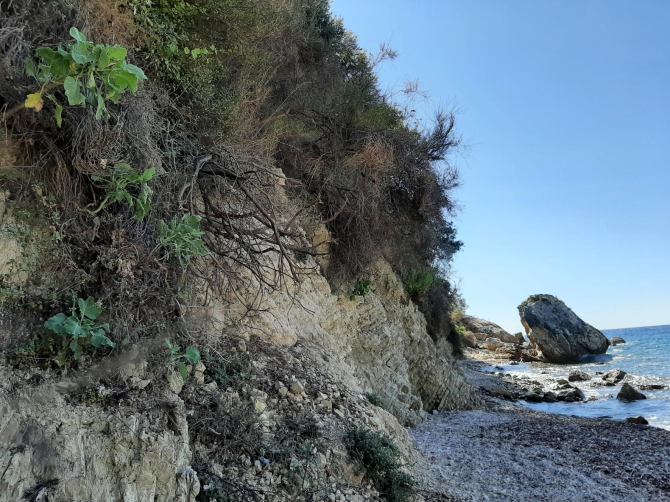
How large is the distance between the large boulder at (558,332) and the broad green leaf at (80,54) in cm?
3190

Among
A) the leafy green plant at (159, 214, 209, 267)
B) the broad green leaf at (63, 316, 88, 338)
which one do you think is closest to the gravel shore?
the leafy green plant at (159, 214, 209, 267)

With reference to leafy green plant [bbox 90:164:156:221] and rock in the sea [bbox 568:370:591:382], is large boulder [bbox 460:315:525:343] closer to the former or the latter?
rock in the sea [bbox 568:370:591:382]

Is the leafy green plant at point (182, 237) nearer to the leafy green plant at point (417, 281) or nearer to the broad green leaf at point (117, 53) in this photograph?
the broad green leaf at point (117, 53)

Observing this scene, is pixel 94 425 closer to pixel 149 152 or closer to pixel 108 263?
pixel 108 263

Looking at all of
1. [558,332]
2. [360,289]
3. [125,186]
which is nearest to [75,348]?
[125,186]

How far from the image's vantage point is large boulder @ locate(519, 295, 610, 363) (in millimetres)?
29672

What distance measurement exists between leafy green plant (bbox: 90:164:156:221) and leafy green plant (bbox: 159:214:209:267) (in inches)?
8.2

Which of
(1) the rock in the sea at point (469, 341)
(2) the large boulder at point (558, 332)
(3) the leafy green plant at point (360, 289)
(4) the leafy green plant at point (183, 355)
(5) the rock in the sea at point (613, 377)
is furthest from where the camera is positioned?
(1) the rock in the sea at point (469, 341)

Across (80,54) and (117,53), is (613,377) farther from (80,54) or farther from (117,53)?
(80,54)

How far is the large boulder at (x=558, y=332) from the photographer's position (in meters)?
29.7

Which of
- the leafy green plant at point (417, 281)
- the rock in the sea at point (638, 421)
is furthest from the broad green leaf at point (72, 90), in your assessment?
the rock in the sea at point (638, 421)

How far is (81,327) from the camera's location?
3186 millimetres

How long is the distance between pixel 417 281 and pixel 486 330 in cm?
3385

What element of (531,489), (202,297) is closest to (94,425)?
(202,297)
